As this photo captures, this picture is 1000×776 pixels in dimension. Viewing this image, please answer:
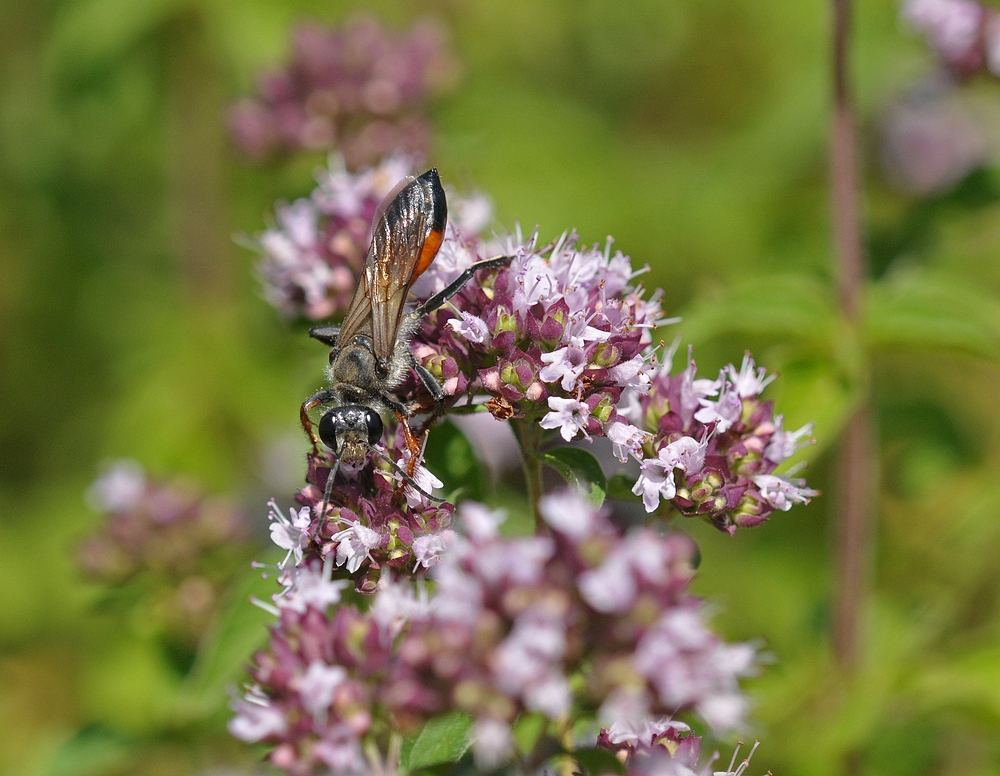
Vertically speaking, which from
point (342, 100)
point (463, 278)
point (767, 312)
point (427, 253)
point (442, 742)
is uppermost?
point (342, 100)

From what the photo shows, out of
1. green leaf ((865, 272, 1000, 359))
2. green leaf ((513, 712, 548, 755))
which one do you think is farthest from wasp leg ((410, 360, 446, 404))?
green leaf ((865, 272, 1000, 359))

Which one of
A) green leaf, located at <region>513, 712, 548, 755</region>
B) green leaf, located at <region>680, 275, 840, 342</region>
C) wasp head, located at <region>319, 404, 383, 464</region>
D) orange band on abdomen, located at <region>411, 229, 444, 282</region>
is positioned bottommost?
green leaf, located at <region>513, 712, 548, 755</region>

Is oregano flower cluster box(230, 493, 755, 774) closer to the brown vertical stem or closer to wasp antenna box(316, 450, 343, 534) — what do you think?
wasp antenna box(316, 450, 343, 534)

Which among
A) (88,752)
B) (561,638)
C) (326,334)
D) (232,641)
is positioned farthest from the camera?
(88,752)

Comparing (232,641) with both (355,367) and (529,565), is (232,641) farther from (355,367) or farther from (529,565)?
(529,565)

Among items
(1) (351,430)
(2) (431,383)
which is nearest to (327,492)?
(1) (351,430)

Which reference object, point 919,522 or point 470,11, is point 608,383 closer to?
point 919,522

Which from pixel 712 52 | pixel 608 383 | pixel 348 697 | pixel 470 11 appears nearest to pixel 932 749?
pixel 608 383
